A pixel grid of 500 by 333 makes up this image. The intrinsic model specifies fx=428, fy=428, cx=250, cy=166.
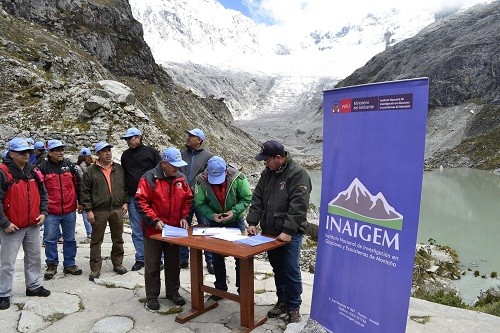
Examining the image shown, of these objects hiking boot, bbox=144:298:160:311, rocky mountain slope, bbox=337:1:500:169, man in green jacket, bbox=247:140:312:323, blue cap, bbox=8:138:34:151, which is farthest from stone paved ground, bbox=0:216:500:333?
rocky mountain slope, bbox=337:1:500:169

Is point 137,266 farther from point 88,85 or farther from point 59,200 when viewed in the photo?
point 88,85

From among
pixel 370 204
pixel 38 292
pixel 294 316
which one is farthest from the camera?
pixel 38 292

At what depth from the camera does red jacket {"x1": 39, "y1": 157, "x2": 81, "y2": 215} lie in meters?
6.94

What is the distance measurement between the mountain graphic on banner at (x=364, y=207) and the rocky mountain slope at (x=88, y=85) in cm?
1310

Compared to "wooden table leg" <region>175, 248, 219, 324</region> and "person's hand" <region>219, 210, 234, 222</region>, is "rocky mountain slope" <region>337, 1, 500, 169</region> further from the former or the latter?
"wooden table leg" <region>175, 248, 219, 324</region>

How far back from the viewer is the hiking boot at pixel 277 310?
223 inches

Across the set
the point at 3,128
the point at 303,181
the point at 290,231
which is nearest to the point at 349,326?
the point at 290,231

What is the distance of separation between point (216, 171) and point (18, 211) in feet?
9.09

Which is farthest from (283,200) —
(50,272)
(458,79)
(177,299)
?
(458,79)

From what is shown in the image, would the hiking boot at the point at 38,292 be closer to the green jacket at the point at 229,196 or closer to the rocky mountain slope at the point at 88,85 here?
the green jacket at the point at 229,196

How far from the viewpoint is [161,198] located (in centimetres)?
586

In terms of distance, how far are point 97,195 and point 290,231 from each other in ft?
11.7

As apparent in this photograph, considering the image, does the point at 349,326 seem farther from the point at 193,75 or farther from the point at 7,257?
the point at 193,75

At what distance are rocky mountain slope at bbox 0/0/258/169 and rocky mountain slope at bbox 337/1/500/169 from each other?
4043 centimetres
